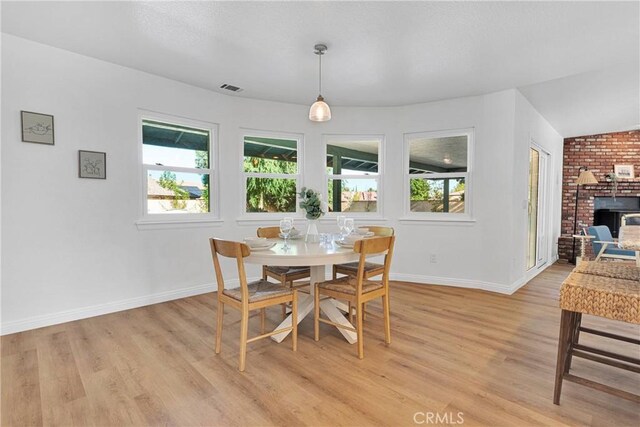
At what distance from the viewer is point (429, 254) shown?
443cm

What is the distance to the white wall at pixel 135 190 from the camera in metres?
2.79

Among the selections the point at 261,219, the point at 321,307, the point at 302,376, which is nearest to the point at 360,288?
the point at 321,307

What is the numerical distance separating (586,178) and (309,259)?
6300 millimetres

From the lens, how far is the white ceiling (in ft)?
7.52

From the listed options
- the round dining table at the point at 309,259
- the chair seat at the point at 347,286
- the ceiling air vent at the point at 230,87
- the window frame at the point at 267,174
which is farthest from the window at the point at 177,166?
the chair seat at the point at 347,286

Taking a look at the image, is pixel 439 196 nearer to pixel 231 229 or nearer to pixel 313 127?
pixel 313 127

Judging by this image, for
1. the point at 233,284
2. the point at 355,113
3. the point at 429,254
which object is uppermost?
the point at 355,113

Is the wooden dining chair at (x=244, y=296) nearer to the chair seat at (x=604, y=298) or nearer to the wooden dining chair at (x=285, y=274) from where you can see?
the wooden dining chair at (x=285, y=274)

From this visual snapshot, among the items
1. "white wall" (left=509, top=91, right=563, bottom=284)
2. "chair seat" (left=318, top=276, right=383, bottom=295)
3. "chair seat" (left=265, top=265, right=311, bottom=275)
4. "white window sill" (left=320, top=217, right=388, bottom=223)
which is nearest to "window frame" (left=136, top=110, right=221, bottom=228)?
"chair seat" (left=265, top=265, right=311, bottom=275)

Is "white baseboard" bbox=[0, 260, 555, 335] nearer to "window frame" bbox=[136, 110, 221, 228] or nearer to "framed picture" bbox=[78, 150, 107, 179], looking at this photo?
"window frame" bbox=[136, 110, 221, 228]

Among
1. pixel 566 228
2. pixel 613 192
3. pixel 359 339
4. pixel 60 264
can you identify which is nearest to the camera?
pixel 359 339

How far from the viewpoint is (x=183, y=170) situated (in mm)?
3820

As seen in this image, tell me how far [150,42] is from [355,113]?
2672mm

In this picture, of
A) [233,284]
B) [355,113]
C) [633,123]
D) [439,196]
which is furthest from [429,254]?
[633,123]
